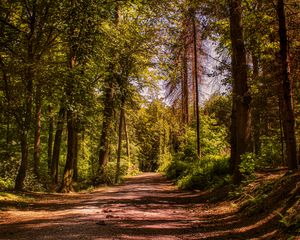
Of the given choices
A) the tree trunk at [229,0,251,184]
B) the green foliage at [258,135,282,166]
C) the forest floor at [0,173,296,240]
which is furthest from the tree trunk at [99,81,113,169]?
the forest floor at [0,173,296,240]

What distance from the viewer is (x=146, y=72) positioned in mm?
28078

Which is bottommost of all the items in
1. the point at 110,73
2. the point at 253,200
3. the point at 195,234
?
the point at 195,234

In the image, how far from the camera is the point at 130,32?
20.2m

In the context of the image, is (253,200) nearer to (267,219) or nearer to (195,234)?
(267,219)

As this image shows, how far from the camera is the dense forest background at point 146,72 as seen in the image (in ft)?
35.8

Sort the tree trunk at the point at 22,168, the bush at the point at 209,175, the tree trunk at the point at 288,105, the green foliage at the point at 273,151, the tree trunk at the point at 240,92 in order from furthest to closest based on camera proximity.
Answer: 1. the green foliage at the point at 273,151
2. the bush at the point at 209,175
3. the tree trunk at the point at 22,168
4. the tree trunk at the point at 240,92
5. the tree trunk at the point at 288,105

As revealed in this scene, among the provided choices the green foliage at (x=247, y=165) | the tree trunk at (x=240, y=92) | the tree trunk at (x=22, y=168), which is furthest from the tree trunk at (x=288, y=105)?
the tree trunk at (x=22, y=168)

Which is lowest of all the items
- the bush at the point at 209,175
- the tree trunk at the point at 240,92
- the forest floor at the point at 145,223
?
the forest floor at the point at 145,223

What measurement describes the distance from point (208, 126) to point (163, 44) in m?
6.11

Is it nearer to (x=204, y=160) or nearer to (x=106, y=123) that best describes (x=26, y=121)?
(x=204, y=160)

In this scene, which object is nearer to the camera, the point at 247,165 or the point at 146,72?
the point at 247,165

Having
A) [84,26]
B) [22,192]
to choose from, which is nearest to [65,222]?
[84,26]

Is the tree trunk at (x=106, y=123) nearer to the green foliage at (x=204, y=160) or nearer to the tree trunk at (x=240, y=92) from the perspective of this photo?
the green foliage at (x=204, y=160)

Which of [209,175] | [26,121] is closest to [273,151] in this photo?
[209,175]
